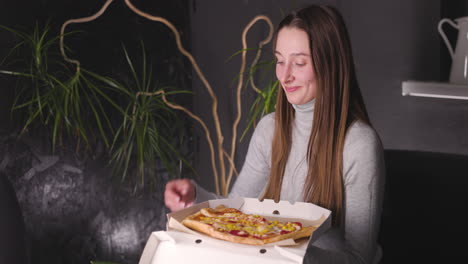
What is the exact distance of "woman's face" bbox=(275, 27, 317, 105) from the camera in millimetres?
1381

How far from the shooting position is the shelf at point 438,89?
146 cm

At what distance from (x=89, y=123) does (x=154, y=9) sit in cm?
52

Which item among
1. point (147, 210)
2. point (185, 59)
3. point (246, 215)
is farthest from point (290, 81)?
point (147, 210)

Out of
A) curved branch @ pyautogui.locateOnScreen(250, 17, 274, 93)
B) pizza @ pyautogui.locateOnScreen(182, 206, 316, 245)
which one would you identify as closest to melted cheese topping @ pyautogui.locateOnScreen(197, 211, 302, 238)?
pizza @ pyautogui.locateOnScreen(182, 206, 316, 245)

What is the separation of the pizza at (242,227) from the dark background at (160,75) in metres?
0.88

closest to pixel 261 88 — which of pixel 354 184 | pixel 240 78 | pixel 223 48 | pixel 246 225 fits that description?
pixel 240 78

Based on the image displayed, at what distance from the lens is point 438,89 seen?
1.52 metres

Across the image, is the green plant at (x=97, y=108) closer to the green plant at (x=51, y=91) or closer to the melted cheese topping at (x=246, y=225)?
the green plant at (x=51, y=91)

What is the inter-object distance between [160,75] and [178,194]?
1045 mm

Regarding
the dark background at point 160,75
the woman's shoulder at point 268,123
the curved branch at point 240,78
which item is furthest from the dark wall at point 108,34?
the woman's shoulder at point 268,123

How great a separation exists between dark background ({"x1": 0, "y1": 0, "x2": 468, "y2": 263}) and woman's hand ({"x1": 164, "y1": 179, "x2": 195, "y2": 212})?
0.78 meters

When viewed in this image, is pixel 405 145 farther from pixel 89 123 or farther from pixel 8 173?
pixel 8 173

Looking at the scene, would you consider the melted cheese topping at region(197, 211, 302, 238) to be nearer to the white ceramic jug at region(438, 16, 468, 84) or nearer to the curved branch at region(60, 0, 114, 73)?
the white ceramic jug at region(438, 16, 468, 84)

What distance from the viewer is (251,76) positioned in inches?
88.6
